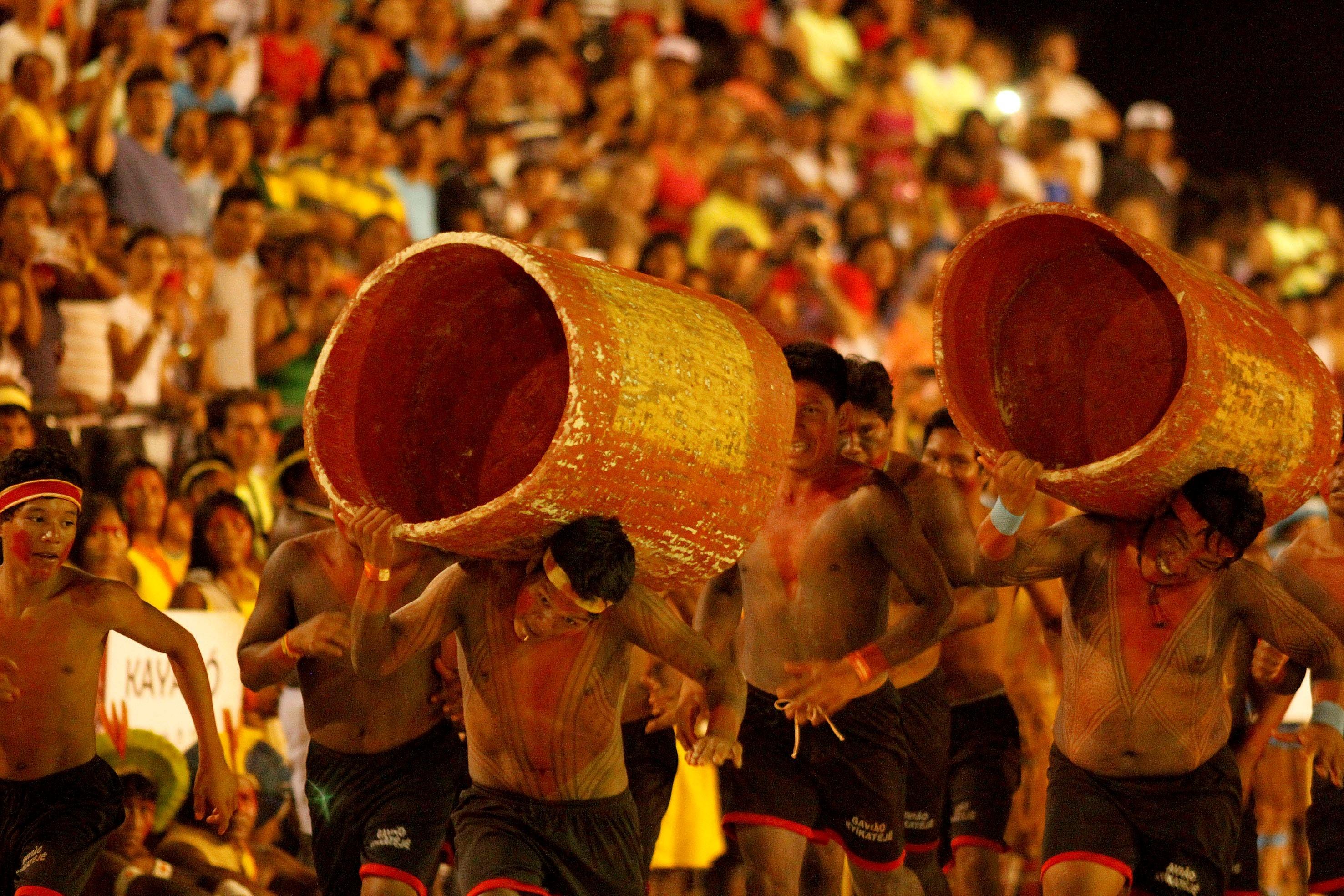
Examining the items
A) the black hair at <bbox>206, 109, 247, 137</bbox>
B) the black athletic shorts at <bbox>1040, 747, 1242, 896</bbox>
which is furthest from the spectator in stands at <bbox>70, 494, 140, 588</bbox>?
the black athletic shorts at <bbox>1040, 747, 1242, 896</bbox>

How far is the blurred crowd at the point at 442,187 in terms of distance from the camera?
7625mm

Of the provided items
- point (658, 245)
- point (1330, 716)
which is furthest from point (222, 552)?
point (1330, 716)

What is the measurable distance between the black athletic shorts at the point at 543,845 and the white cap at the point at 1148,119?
37.8ft

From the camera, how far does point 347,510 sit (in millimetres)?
4359

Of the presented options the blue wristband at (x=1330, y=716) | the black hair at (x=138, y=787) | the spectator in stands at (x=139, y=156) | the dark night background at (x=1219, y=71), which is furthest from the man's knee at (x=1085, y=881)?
the dark night background at (x=1219, y=71)

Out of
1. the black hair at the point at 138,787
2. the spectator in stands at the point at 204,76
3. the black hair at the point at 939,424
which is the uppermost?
the spectator in stands at the point at 204,76

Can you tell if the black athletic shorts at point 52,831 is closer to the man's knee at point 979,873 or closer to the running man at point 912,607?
the running man at point 912,607

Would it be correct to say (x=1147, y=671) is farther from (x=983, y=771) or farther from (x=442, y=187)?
(x=442, y=187)

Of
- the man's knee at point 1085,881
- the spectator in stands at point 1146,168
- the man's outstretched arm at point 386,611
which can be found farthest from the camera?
the spectator in stands at point 1146,168

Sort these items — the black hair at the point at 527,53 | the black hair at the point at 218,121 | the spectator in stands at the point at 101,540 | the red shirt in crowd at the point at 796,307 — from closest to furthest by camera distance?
the spectator in stands at the point at 101,540 < the black hair at the point at 218,121 < the red shirt in crowd at the point at 796,307 < the black hair at the point at 527,53

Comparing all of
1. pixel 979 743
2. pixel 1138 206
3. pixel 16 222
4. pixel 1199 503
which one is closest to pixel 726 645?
pixel 979 743

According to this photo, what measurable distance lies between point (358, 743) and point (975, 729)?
240cm

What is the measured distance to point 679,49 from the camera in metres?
12.6

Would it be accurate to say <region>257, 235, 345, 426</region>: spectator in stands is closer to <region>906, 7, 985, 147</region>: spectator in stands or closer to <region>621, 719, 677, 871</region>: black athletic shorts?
<region>621, 719, 677, 871</region>: black athletic shorts
